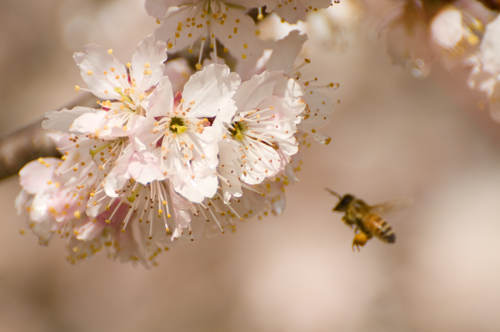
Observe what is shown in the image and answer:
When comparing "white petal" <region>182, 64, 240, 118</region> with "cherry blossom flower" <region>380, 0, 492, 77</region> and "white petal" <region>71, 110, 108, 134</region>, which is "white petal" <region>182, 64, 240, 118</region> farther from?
"cherry blossom flower" <region>380, 0, 492, 77</region>

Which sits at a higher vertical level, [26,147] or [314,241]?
[26,147]

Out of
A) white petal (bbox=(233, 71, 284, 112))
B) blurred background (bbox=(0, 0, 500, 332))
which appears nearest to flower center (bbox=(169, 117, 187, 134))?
white petal (bbox=(233, 71, 284, 112))

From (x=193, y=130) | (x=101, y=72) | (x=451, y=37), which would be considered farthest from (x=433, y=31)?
A: (x=101, y=72)

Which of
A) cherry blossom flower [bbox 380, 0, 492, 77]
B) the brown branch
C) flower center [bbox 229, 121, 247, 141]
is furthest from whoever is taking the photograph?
→ cherry blossom flower [bbox 380, 0, 492, 77]

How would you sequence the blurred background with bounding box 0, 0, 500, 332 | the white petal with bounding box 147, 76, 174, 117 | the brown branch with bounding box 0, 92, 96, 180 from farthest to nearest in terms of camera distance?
the blurred background with bounding box 0, 0, 500, 332, the brown branch with bounding box 0, 92, 96, 180, the white petal with bounding box 147, 76, 174, 117

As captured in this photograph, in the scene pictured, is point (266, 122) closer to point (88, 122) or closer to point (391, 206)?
point (88, 122)

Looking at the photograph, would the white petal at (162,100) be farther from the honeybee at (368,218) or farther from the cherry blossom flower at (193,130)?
the honeybee at (368,218)

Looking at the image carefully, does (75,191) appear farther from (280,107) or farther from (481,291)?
(481,291)
